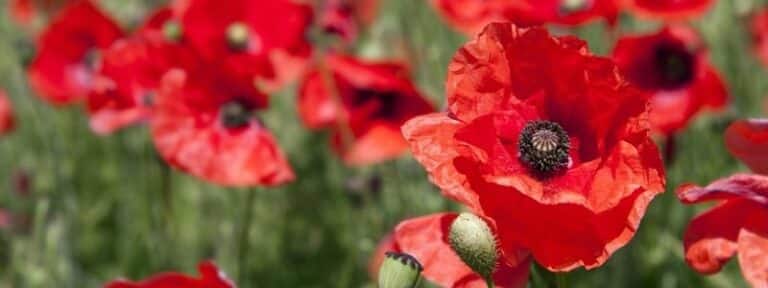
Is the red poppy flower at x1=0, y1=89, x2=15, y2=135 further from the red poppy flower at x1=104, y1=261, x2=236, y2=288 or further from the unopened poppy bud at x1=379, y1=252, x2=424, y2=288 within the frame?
the unopened poppy bud at x1=379, y1=252, x2=424, y2=288

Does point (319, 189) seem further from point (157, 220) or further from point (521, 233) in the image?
point (521, 233)

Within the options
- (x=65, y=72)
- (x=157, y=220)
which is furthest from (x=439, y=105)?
(x=65, y=72)

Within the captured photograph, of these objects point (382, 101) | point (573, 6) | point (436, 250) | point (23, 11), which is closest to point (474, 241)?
point (436, 250)

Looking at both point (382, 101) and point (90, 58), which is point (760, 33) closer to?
point (382, 101)

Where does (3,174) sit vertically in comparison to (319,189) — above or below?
above

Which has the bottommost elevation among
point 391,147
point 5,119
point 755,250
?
point 755,250

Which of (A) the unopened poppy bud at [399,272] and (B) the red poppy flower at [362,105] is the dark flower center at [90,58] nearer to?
(B) the red poppy flower at [362,105]

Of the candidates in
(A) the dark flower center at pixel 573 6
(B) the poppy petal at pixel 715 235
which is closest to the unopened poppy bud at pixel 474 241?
(B) the poppy petal at pixel 715 235

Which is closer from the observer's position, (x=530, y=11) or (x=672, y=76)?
(x=530, y=11)

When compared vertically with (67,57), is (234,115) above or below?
below
